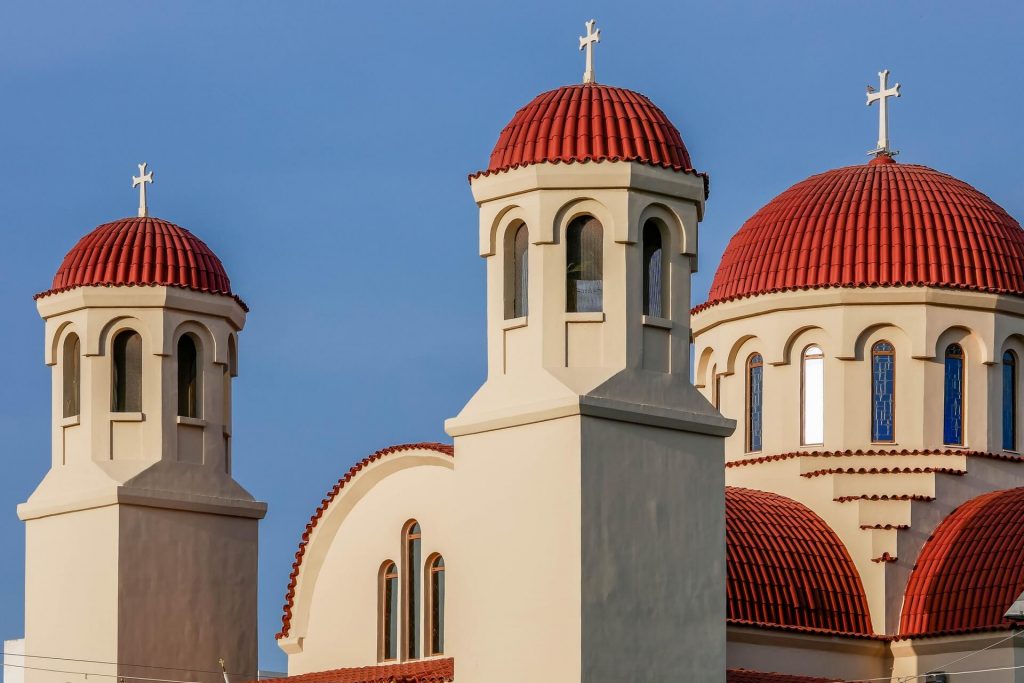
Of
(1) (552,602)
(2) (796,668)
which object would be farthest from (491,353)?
(2) (796,668)

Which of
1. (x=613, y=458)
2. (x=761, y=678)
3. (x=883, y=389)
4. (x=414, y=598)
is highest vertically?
(x=883, y=389)

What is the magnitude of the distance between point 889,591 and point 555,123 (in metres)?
8.77

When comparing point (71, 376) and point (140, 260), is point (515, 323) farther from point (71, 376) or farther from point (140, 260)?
point (71, 376)

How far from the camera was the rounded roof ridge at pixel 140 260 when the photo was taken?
3666cm

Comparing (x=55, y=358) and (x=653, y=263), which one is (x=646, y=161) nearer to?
(x=653, y=263)

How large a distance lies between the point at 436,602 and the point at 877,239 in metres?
8.90

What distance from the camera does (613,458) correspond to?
1159 inches

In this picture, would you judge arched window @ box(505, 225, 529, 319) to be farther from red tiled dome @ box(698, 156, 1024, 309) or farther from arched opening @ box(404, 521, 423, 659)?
red tiled dome @ box(698, 156, 1024, 309)

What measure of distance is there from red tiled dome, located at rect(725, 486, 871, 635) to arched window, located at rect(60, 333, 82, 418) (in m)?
9.31

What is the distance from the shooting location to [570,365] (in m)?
Answer: 30.0

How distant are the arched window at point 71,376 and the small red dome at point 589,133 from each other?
859cm

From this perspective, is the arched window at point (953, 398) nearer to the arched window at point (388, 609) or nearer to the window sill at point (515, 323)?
the arched window at point (388, 609)

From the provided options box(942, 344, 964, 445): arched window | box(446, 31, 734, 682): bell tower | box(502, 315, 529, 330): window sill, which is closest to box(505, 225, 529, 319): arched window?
box(446, 31, 734, 682): bell tower

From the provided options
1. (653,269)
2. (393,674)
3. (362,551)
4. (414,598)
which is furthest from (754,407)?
(393,674)
